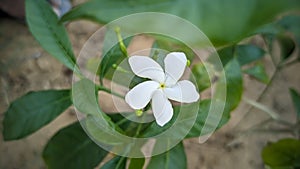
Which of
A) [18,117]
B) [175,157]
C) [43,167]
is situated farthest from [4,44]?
[175,157]

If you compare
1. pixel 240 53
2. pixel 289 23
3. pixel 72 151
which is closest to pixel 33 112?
pixel 72 151

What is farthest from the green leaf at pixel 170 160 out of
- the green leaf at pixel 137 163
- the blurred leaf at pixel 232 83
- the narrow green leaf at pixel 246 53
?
the narrow green leaf at pixel 246 53

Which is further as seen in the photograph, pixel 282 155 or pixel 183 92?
pixel 282 155

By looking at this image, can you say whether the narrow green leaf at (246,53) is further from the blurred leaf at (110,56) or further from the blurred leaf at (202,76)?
the blurred leaf at (110,56)

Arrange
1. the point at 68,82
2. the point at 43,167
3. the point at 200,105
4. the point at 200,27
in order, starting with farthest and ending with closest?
the point at 68,82
the point at 43,167
the point at 200,105
the point at 200,27

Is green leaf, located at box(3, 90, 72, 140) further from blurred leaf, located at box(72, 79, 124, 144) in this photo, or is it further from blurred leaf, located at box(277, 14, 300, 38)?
blurred leaf, located at box(277, 14, 300, 38)

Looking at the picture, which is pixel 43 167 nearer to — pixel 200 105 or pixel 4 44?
pixel 4 44

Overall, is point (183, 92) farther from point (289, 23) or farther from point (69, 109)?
point (69, 109)
